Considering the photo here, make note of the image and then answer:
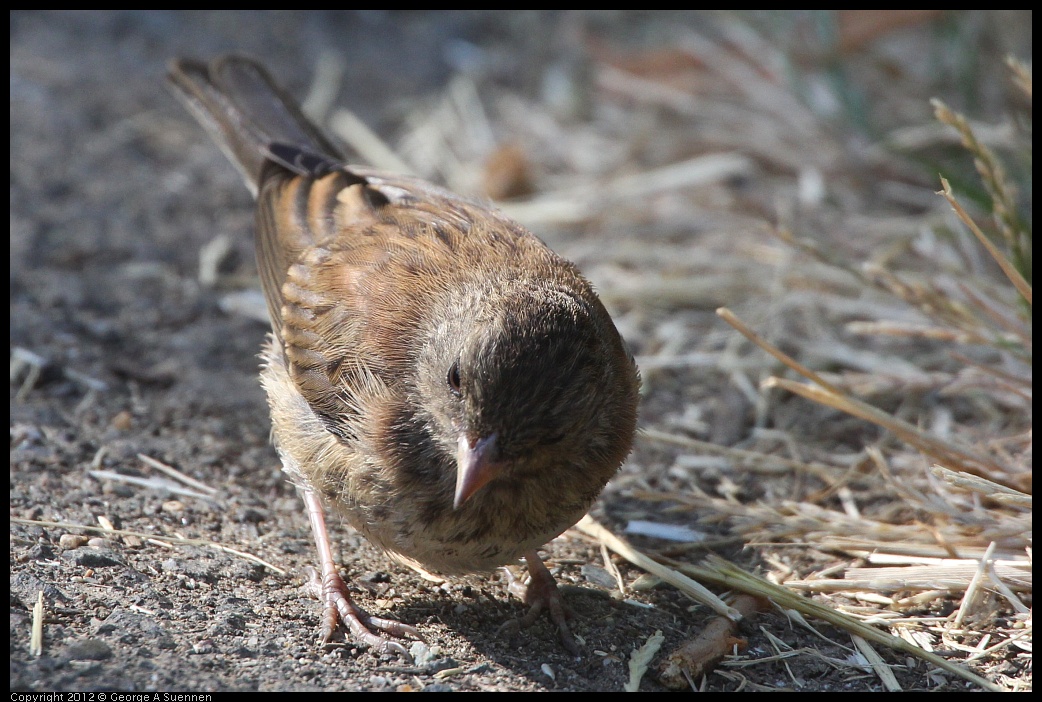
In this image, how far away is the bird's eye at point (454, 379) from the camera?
3158 millimetres

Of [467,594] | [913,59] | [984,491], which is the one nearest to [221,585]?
[467,594]

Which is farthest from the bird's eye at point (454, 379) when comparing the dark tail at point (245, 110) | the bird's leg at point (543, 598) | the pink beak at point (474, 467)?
the dark tail at point (245, 110)

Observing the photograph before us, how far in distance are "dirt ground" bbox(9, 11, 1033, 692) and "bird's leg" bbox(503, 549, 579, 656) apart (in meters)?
0.04

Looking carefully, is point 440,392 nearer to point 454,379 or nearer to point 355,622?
point 454,379

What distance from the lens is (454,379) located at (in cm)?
318

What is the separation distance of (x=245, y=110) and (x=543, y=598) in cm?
298

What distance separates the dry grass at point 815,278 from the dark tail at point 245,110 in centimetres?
171

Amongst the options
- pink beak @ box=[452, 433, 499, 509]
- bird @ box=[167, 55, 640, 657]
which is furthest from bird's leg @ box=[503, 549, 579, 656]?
pink beak @ box=[452, 433, 499, 509]

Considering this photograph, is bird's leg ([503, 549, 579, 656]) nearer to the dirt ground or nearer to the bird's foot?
the dirt ground

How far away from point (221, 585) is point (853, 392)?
9.90 feet

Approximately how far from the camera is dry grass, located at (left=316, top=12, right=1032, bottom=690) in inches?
148

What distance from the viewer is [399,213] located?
408 cm

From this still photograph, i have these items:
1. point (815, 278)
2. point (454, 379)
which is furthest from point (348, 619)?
point (815, 278)

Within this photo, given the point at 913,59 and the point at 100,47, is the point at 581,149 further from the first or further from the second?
the point at 100,47
